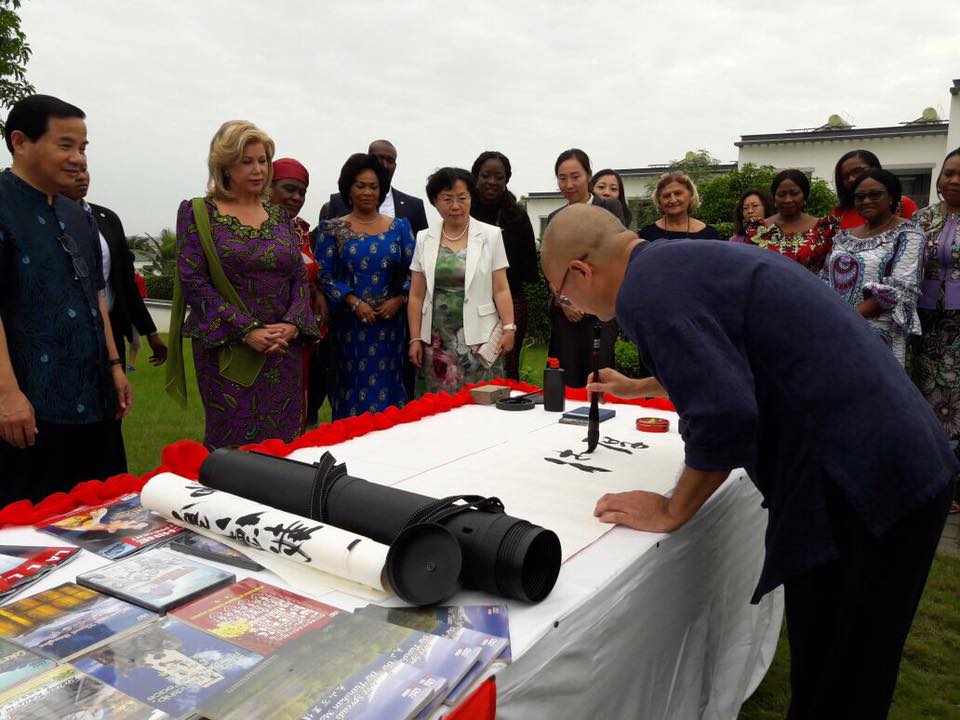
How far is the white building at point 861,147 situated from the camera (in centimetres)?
1570

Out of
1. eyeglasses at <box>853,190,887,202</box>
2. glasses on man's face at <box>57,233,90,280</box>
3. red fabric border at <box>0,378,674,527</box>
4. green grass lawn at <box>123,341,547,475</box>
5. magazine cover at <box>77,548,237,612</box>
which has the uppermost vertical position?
eyeglasses at <box>853,190,887,202</box>

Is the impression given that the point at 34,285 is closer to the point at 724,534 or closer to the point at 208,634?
the point at 208,634

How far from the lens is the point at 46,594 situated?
113cm

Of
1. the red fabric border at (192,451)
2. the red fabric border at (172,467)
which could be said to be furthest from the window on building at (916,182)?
the red fabric border at (172,467)

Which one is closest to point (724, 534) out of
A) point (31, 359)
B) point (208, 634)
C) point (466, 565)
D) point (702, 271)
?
point (702, 271)

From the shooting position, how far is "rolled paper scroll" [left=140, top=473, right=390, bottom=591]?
3.78 feet

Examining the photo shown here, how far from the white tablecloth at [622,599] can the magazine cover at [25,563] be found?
2 centimetres

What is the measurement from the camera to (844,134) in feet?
55.2

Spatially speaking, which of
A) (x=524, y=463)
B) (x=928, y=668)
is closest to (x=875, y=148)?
(x=928, y=668)

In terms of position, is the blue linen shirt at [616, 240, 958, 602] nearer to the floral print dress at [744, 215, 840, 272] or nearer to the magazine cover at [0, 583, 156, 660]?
the magazine cover at [0, 583, 156, 660]

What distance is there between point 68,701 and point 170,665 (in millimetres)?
119

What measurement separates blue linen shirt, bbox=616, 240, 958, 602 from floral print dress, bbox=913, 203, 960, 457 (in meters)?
2.72

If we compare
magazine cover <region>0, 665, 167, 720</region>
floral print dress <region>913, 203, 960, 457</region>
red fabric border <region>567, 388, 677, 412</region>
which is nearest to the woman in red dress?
floral print dress <region>913, 203, 960, 457</region>

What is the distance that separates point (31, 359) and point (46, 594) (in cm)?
135
